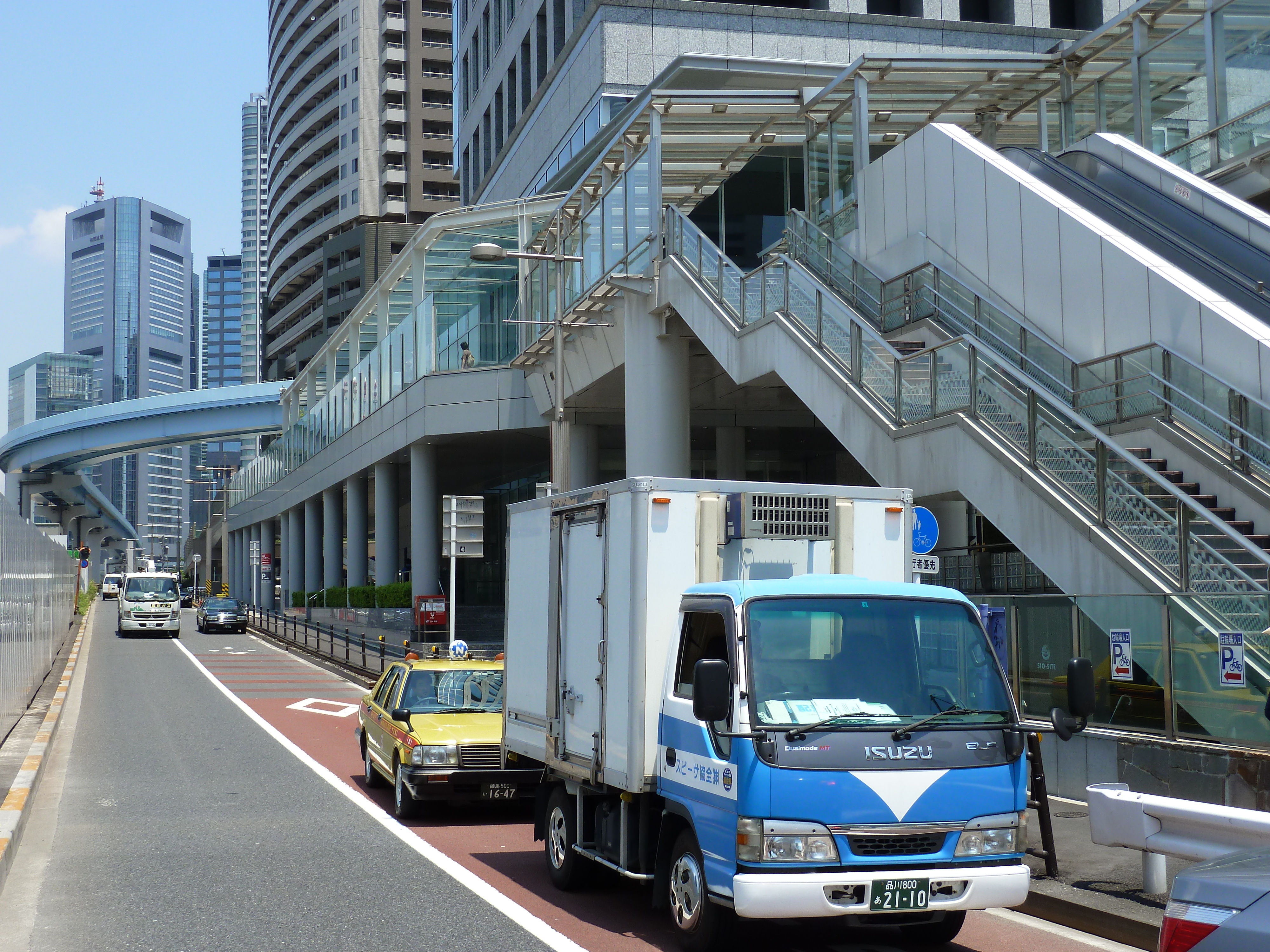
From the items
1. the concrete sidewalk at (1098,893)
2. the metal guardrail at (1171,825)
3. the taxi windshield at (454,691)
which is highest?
the taxi windshield at (454,691)

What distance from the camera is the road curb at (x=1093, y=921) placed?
7801mm

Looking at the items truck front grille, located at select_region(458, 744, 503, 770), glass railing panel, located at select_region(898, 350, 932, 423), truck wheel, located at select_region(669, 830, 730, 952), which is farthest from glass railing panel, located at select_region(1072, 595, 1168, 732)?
truck wheel, located at select_region(669, 830, 730, 952)

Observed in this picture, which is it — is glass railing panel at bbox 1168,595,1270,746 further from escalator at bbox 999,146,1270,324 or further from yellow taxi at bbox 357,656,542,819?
escalator at bbox 999,146,1270,324

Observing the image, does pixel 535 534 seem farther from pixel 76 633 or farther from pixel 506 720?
pixel 76 633

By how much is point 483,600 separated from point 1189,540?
46.2 metres

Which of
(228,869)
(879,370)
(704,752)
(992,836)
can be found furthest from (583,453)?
(992,836)

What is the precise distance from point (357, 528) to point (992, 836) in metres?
50.7

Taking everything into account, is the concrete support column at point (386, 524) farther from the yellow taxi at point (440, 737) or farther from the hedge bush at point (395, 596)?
the yellow taxi at point (440, 737)

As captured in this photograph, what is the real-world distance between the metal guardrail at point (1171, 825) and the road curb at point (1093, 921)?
0.44m

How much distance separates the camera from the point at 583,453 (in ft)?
117

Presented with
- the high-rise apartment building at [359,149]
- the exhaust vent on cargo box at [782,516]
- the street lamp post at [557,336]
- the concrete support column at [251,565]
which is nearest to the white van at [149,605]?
the concrete support column at [251,565]

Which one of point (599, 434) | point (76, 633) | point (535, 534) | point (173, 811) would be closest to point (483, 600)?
point (76, 633)

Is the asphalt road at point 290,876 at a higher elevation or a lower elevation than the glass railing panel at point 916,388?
lower

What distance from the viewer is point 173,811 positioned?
13.1 metres
